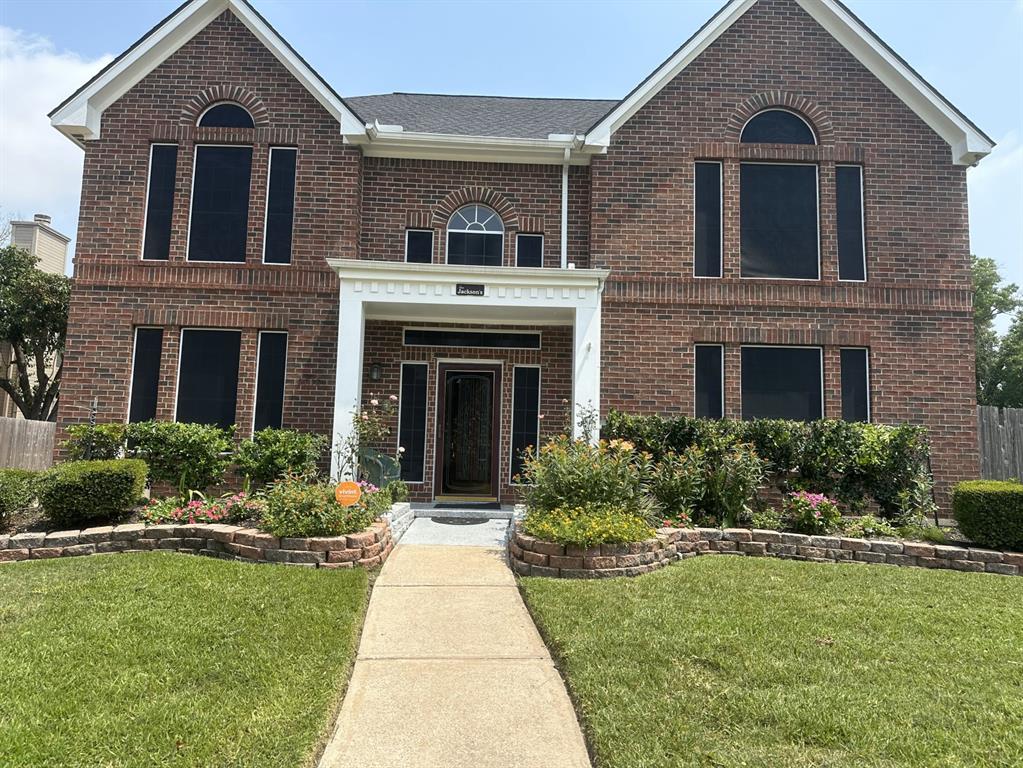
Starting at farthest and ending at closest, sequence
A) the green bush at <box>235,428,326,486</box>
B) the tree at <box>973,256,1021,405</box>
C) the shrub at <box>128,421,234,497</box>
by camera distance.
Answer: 1. the tree at <box>973,256,1021,405</box>
2. the green bush at <box>235,428,326,486</box>
3. the shrub at <box>128,421,234,497</box>

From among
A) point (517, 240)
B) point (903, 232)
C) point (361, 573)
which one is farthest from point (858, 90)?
point (361, 573)

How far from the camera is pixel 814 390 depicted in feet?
35.3

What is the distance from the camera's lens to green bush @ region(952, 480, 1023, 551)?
7.41 metres

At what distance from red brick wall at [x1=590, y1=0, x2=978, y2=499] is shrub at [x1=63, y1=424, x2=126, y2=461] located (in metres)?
7.53

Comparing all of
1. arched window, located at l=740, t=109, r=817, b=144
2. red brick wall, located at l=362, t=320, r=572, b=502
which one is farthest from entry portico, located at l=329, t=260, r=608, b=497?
arched window, located at l=740, t=109, r=817, b=144

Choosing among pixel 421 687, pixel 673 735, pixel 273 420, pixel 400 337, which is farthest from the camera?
pixel 400 337

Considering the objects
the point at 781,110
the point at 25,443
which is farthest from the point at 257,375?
the point at 781,110

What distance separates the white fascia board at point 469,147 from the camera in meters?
10.9

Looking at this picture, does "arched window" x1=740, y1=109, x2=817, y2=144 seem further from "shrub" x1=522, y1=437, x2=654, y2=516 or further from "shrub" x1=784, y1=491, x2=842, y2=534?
"shrub" x1=522, y1=437, x2=654, y2=516

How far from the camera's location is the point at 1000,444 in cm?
1175

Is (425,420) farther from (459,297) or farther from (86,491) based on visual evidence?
(86,491)

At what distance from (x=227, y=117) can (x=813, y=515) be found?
1126 cm

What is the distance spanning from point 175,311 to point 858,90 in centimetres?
1248

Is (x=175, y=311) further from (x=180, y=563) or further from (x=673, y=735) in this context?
(x=673, y=735)
